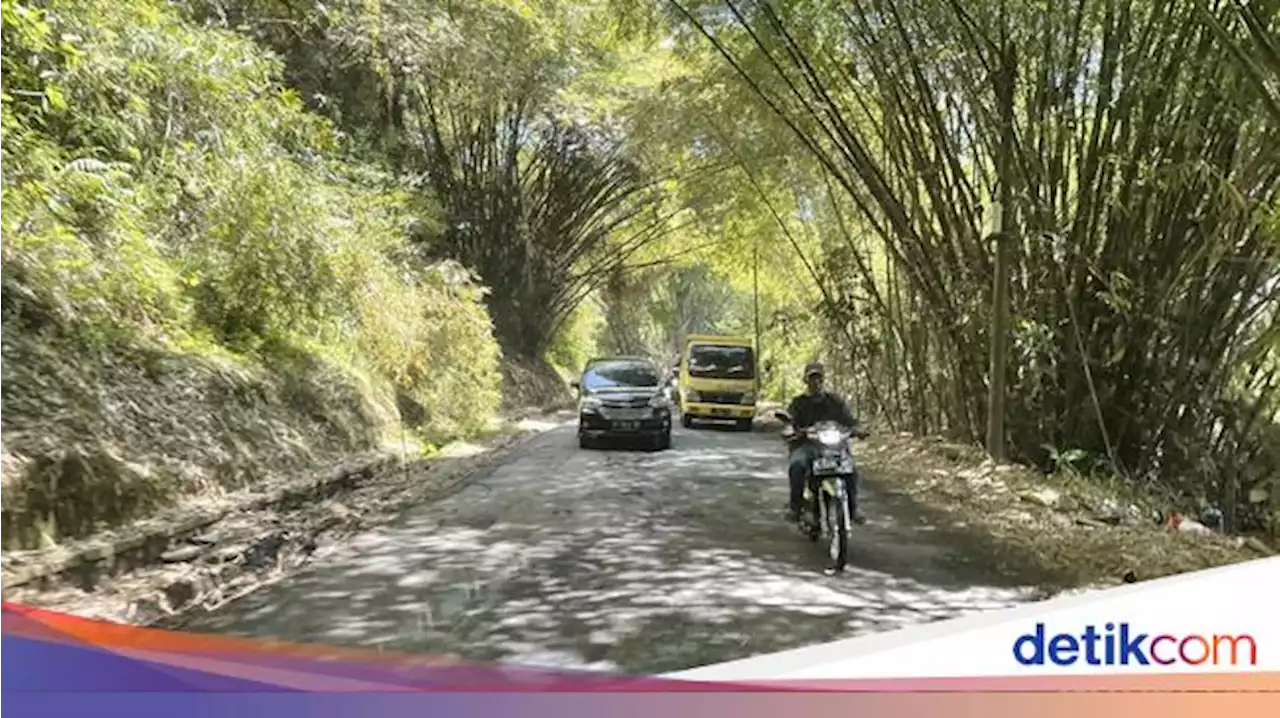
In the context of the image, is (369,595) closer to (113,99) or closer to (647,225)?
(113,99)

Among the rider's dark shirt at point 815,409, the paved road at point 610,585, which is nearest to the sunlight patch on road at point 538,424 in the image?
the paved road at point 610,585

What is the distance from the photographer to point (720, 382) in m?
19.8

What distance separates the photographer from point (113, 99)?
7969 millimetres

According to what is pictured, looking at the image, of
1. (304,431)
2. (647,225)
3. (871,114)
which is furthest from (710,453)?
(647,225)

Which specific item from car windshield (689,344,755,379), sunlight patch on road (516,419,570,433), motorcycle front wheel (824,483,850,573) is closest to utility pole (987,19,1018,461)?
motorcycle front wheel (824,483,850,573)

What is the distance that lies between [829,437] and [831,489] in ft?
1.13

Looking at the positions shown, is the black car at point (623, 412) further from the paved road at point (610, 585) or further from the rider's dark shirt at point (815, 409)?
the rider's dark shirt at point (815, 409)

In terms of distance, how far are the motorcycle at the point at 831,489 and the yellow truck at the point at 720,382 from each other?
40.2 ft

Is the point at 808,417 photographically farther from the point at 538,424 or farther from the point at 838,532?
the point at 538,424

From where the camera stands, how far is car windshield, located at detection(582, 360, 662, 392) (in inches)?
605

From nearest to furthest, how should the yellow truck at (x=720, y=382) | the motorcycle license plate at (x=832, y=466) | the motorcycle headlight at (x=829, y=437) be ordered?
1. the motorcycle license plate at (x=832, y=466)
2. the motorcycle headlight at (x=829, y=437)
3. the yellow truck at (x=720, y=382)

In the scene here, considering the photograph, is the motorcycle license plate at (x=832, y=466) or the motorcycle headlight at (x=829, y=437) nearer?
the motorcycle license plate at (x=832, y=466)

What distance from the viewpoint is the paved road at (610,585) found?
477 centimetres

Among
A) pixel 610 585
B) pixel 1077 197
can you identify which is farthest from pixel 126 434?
pixel 1077 197
